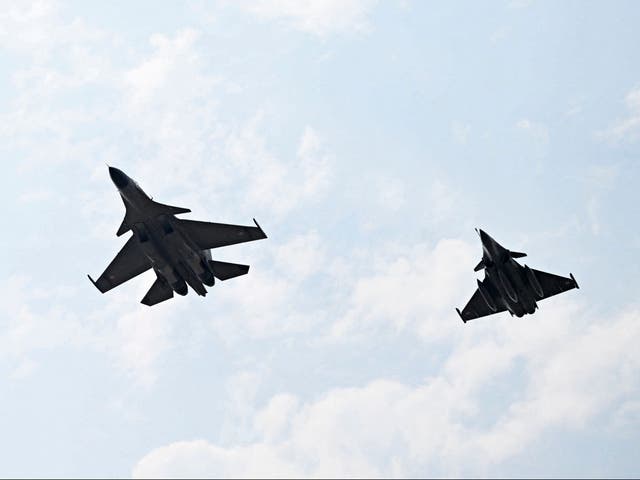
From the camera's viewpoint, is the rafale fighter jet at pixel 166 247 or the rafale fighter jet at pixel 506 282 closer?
the rafale fighter jet at pixel 166 247

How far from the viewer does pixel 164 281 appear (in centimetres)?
7400

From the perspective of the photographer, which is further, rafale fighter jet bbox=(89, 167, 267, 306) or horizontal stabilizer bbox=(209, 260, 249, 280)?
horizontal stabilizer bbox=(209, 260, 249, 280)

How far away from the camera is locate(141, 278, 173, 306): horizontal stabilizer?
74.8 m

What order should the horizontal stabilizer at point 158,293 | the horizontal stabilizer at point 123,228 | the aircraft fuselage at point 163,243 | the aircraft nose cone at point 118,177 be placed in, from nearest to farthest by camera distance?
the aircraft nose cone at point 118,177 → the aircraft fuselage at point 163,243 → the horizontal stabilizer at point 123,228 → the horizontal stabilizer at point 158,293

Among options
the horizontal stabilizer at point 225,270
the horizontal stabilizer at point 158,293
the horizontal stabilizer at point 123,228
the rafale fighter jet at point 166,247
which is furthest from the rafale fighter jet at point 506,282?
the horizontal stabilizer at point 123,228

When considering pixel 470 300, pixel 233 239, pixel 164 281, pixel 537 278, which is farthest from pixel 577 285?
pixel 164 281

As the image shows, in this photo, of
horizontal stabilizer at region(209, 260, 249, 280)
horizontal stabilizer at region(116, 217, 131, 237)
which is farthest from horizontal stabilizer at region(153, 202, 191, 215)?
horizontal stabilizer at region(209, 260, 249, 280)

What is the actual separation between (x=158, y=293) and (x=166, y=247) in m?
7.99

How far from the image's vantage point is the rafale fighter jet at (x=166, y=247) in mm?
67062

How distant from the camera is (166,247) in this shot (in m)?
68.9

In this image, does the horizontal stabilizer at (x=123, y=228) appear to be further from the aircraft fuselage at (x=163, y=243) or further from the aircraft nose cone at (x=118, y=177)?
the aircraft nose cone at (x=118, y=177)

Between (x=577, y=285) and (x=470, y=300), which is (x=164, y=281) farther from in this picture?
(x=577, y=285)

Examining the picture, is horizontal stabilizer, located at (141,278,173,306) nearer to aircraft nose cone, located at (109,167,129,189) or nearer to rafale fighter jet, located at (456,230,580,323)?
aircraft nose cone, located at (109,167,129,189)

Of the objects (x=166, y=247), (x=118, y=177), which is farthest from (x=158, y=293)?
(x=118, y=177)
